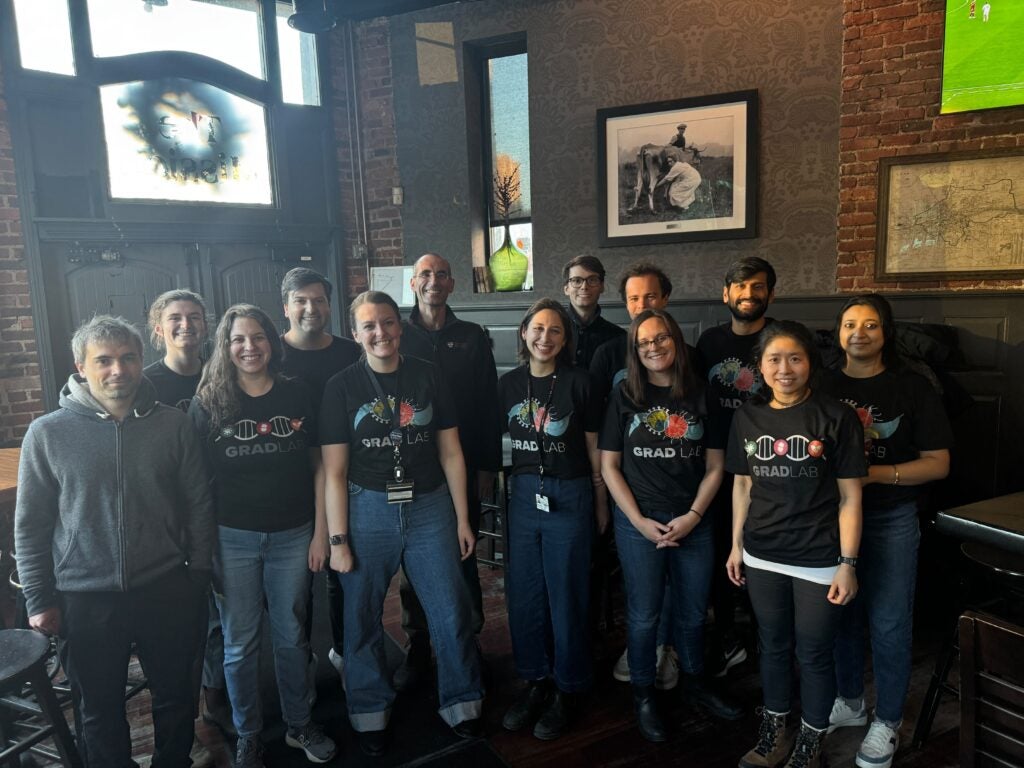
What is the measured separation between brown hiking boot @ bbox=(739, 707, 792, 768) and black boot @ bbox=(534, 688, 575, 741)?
23.3 inches

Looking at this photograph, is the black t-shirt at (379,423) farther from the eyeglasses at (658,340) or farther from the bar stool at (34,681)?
the bar stool at (34,681)

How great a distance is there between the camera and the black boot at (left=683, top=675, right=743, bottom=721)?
7.91 feet

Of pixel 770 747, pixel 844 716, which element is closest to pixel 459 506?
pixel 770 747

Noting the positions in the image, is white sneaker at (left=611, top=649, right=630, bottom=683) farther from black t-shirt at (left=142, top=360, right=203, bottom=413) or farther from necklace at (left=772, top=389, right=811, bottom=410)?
black t-shirt at (left=142, top=360, right=203, bottom=413)

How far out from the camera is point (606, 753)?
228 cm

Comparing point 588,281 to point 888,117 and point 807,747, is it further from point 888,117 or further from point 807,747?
point 888,117

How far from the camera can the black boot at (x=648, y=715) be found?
2312 millimetres

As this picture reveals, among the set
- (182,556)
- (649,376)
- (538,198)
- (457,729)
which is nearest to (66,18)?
(538,198)

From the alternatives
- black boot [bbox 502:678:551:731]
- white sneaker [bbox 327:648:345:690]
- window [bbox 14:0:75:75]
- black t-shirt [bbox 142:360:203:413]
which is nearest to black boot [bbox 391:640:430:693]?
white sneaker [bbox 327:648:345:690]

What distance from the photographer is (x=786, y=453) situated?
6.39ft

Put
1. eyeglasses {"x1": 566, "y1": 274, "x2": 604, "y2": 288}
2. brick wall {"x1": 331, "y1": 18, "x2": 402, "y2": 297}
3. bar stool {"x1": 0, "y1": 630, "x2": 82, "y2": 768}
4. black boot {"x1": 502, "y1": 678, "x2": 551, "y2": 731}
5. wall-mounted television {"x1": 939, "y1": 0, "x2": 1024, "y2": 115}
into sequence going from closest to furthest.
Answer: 1. bar stool {"x1": 0, "y1": 630, "x2": 82, "y2": 768}
2. black boot {"x1": 502, "y1": 678, "x2": 551, "y2": 731}
3. eyeglasses {"x1": 566, "y1": 274, "x2": 604, "y2": 288}
4. wall-mounted television {"x1": 939, "y1": 0, "x2": 1024, "y2": 115}
5. brick wall {"x1": 331, "y1": 18, "x2": 402, "y2": 297}

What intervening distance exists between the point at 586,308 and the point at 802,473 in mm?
1155

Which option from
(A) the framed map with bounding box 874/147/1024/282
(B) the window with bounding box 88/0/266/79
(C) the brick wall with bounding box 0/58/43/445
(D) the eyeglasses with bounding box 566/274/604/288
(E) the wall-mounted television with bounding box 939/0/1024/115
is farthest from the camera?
(B) the window with bounding box 88/0/266/79

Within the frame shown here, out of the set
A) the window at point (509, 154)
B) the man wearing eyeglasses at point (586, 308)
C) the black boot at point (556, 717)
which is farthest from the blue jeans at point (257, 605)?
the window at point (509, 154)
